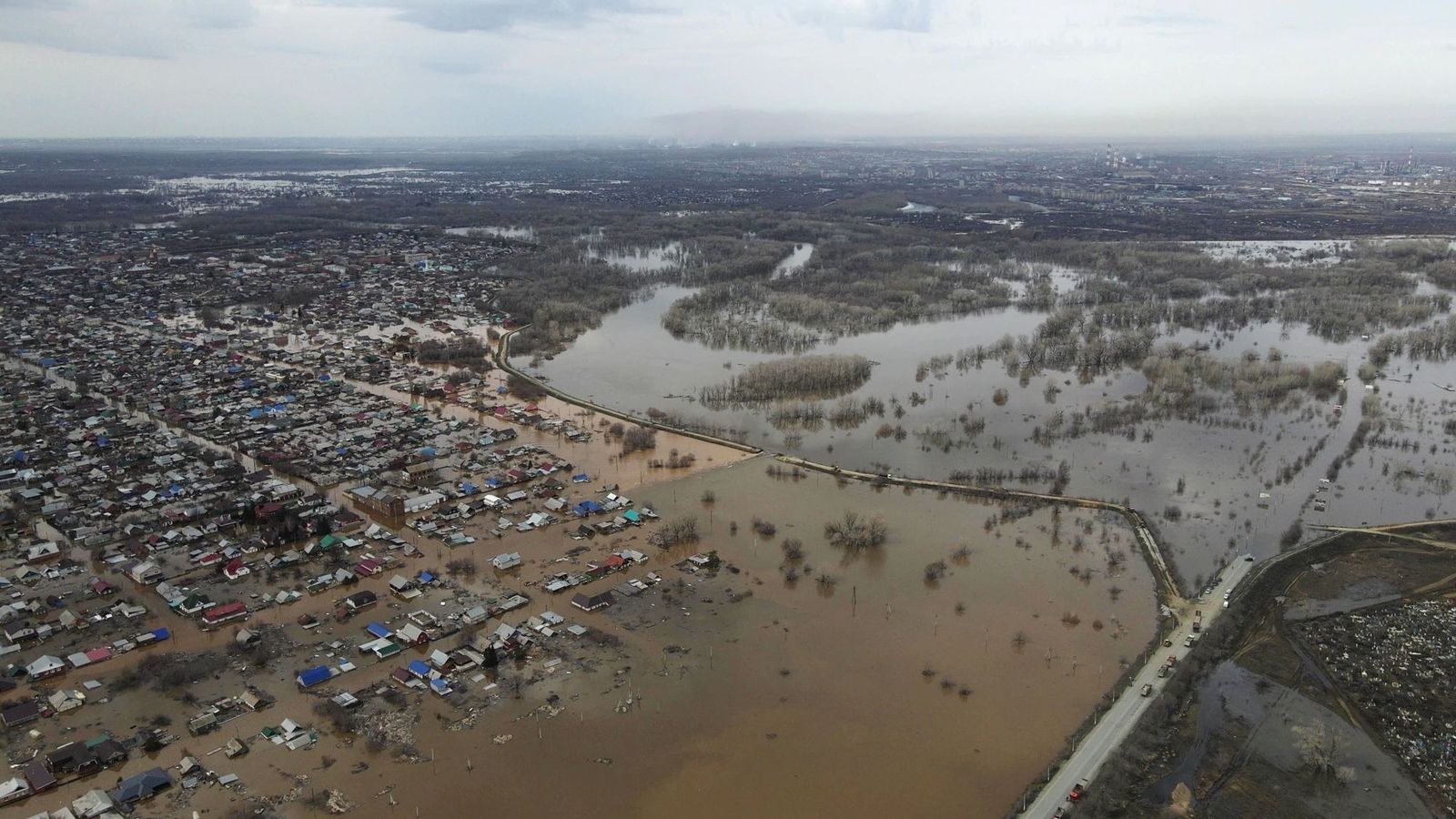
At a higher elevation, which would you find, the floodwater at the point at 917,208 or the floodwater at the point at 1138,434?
the floodwater at the point at 917,208

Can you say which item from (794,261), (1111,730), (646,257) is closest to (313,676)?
(1111,730)

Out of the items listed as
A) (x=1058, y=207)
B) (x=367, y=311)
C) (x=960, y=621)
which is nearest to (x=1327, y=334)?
(x=960, y=621)

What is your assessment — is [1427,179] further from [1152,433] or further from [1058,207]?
[1152,433]

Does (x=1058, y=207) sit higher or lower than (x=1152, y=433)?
higher

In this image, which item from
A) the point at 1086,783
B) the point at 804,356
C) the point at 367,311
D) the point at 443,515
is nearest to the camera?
the point at 1086,783

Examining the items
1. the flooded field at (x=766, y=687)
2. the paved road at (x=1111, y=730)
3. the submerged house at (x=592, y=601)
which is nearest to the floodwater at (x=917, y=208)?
the flooded field at (x=766, y=687)

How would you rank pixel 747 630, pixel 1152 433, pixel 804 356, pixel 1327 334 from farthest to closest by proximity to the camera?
pixel 1327 334 < pixel 804 356 < pixel 1152 433 < pixel 747 630

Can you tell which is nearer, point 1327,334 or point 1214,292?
point 1327,334

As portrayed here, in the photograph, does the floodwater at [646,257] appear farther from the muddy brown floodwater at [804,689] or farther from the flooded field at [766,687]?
the flooded field at [766,687]
